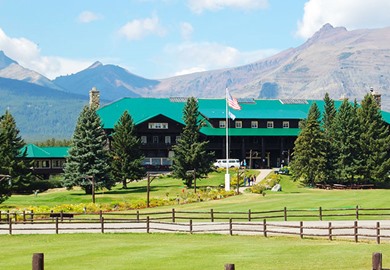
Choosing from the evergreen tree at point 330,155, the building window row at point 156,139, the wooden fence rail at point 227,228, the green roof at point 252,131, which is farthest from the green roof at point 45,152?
the wooden fence rail at point 227,228

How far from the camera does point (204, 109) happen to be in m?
128

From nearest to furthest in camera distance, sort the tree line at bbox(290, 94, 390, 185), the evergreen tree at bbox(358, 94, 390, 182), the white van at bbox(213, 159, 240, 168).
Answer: the tree line at bbox(290, 94, 390, 185) → the evergreen tree at bbox(358, 94, 390, 182) → the white van at bbox(213, 159, 240, 168)

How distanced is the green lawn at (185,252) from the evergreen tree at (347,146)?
5572cm

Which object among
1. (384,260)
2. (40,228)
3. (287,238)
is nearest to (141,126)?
(40,228)

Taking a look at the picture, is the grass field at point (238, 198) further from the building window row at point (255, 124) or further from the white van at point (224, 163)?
the building window row at point (255, 124)

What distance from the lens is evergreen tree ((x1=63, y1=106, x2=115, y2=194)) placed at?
288 ft

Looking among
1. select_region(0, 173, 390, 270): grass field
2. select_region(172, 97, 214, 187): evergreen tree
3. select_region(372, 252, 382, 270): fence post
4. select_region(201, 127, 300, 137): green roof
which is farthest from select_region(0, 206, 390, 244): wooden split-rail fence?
select_region(201, 127, 300, 137): green roof

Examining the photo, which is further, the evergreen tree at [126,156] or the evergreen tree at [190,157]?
the evergreen tree at [126,156]

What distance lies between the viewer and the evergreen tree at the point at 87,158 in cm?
8769

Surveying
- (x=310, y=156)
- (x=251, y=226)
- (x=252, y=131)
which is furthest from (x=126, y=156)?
(x=251, y=226)

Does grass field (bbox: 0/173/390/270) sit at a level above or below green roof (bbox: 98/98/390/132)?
below

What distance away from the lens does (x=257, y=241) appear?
132 ft

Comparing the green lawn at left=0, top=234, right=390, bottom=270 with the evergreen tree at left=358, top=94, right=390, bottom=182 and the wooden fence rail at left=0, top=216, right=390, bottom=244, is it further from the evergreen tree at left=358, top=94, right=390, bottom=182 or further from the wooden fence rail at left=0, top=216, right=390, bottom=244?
the evergreen tree at left=358, top=94, right=390, bottom=182

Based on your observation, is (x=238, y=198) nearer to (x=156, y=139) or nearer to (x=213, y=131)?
(x=156, y=139)
